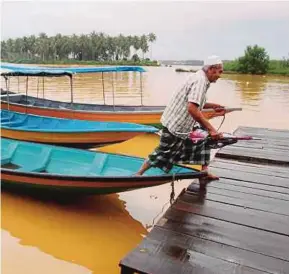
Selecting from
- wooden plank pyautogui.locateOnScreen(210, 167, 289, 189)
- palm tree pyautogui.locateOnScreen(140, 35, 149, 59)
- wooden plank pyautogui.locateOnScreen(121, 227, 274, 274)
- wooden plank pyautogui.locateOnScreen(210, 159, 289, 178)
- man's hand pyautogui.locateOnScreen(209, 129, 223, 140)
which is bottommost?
wooden plank pyautogui.locateOnScreen(121, 227, 274, 274)

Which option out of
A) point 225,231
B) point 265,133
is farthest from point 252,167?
point 265,133

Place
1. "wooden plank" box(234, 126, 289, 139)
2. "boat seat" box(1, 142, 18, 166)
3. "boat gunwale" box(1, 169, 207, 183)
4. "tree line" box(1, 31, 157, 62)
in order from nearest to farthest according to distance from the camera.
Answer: "boat gunwale" box(1, 169, 207, 183)
"boat seat" box(1, 142, 18, 166)
"wooden plank" box(234, 126, 289, 139)
"tree line" box(1, 31, 157, 62)

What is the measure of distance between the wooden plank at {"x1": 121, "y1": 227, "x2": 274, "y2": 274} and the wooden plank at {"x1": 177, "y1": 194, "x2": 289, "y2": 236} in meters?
0.46

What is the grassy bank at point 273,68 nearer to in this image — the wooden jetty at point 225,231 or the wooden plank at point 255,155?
the wooden plank at point 255,155

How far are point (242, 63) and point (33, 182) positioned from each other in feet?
139

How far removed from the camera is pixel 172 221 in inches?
116

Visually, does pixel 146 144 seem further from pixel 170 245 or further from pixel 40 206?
pixel 170 245

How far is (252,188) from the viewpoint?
12.3ft

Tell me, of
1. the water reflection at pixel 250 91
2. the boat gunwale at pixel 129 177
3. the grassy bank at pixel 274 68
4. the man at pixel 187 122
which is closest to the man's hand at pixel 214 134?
the man at pixel 187 122

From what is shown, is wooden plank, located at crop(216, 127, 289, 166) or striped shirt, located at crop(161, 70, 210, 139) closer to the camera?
striped shirt, located at crop(161, 70, 210, 139)

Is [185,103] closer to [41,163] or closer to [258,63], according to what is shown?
[41,163]

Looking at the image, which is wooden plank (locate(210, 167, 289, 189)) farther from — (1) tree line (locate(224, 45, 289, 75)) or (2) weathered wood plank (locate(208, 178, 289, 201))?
(1) tree line (locate(224, 45, 289, 75))

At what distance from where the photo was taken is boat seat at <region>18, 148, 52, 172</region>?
16.5 ft

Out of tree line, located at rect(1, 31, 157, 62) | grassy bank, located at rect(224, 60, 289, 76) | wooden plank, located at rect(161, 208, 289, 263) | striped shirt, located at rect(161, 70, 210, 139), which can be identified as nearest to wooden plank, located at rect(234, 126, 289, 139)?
striped shirt, located at rect(161, 70, 210, 139)
